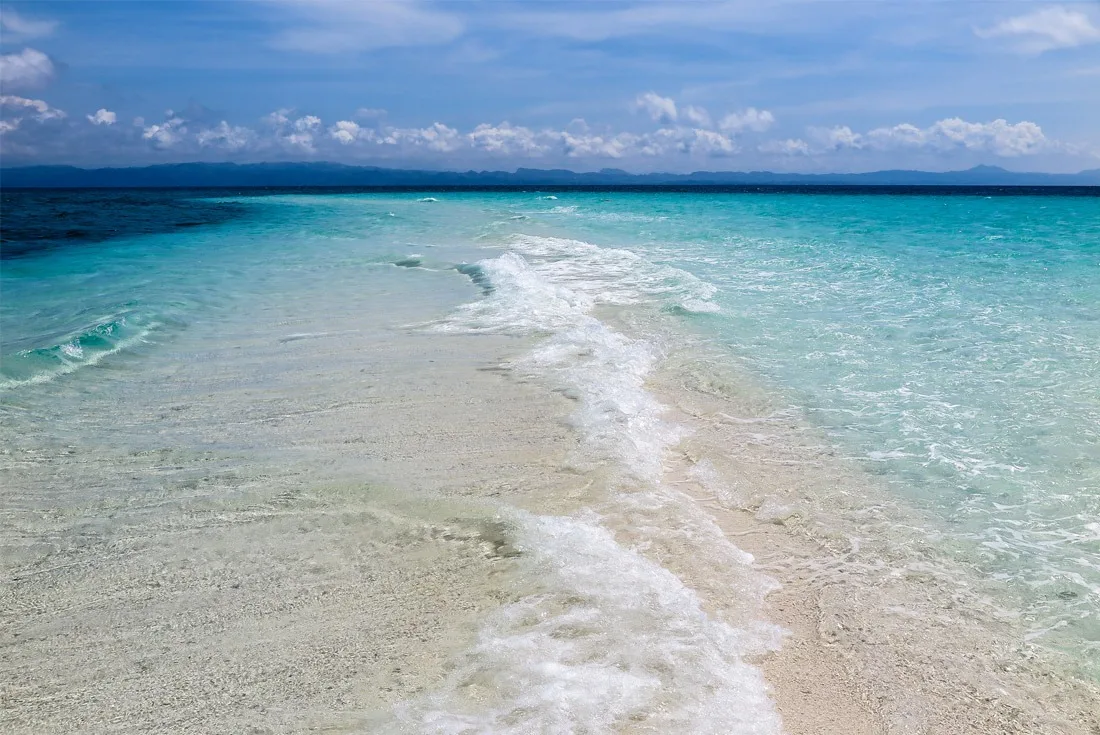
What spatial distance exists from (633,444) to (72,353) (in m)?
6.82

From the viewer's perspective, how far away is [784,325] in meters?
9.95

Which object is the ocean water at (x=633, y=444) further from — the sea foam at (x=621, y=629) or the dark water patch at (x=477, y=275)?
the dark water patch at (x=477, y=275)

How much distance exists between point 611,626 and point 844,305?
9.27 m

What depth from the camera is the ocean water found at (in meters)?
3.34

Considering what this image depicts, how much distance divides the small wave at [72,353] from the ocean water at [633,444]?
5 centimetres

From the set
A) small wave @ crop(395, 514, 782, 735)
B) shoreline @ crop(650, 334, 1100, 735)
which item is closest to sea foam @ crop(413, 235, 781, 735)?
small wave @ crop(395, 514, 782, 735)

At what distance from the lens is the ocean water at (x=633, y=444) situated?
3338 mm

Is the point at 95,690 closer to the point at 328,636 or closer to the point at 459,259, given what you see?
the point at 328,636

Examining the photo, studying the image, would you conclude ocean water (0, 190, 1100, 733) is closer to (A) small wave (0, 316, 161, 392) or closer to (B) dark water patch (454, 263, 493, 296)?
(A) small wave (0, 316, 161, 392)

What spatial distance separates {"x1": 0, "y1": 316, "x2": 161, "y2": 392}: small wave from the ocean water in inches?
1.8

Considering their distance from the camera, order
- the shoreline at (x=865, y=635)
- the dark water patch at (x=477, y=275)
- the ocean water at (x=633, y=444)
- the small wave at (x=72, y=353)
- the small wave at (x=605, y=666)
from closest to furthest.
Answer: the small wave at (x=605, y=666)
the shoreline at (x=865, y=635)
the ocean water at (x=633, y=444)
the small wave at (x=72, y=353)
the dark water patch at (x=477, y=275)

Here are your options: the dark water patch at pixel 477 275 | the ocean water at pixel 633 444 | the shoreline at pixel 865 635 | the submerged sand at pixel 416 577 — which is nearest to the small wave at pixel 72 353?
the ocean water at pixel 633 444

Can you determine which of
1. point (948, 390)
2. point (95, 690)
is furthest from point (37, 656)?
point (948, 390)

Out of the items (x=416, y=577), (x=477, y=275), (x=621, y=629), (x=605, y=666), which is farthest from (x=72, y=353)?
(x=605, y=666)
